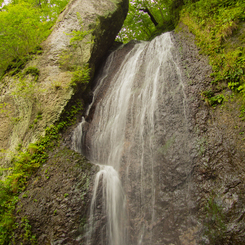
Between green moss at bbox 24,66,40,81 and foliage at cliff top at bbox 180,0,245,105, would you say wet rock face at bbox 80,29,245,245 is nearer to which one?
foliage at cliff top at bbox 180,0,245,105

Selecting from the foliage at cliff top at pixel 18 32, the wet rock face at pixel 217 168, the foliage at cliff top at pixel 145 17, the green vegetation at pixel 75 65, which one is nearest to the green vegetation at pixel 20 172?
the green vegetation at pixel 75 65

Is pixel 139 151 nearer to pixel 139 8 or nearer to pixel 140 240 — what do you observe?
pixel 140 240

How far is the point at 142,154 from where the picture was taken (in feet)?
17.2

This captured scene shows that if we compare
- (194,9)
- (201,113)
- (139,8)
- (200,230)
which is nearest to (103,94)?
(201,113)

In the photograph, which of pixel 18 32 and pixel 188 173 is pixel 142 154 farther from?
pixel 18 32

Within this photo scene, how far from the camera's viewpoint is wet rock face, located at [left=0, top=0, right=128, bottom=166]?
6043 millimetres

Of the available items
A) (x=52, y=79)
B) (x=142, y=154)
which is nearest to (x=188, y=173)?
(x=142, y=154)

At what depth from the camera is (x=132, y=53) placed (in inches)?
364

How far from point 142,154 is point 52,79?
507 centimetres

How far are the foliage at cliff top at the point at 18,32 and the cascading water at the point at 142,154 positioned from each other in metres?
5.29

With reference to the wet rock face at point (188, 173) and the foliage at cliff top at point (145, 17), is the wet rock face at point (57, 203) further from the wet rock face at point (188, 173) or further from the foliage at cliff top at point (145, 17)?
the foliage at cliff top at point (145, 17)

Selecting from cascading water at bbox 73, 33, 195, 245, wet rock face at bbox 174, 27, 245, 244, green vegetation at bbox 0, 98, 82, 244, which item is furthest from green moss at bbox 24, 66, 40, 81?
wet rock face at bbox 174, 27, 245, 244

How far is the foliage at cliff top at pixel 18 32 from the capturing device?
23.8 feet

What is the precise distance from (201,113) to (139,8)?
13.0m
